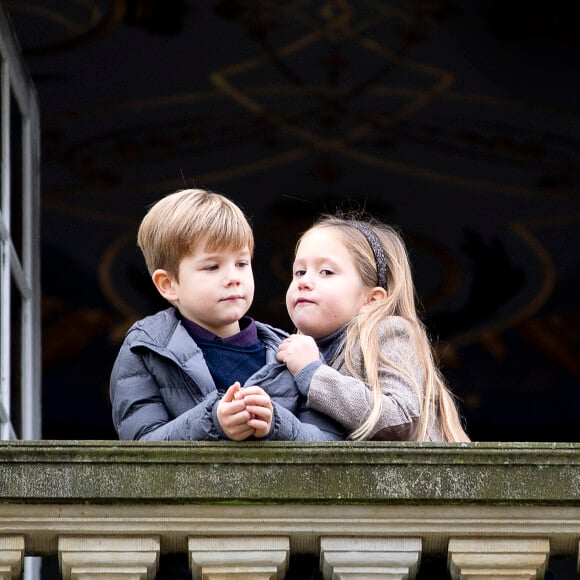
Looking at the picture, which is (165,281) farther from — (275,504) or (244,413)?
(275,504)

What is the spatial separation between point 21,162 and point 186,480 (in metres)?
3.45

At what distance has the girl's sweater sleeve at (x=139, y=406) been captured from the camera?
13.2 ft

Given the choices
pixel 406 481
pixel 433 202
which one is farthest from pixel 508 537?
pixel 433 202

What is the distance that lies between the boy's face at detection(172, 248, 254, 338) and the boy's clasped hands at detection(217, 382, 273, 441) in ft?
1.52

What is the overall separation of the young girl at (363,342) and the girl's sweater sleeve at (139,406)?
0.27 metres

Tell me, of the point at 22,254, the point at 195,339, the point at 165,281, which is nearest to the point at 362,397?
the point at 195,339

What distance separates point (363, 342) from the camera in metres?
4.28

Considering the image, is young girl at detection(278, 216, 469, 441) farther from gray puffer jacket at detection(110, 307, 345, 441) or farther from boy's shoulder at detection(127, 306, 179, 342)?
boy's shoulder at detection(127, 306, 179, 342)

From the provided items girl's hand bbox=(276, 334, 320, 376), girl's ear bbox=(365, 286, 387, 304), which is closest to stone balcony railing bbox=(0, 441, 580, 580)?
girl's hand bbox=(276, 334, 320, 376)

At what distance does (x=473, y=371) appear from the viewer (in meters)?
11.1

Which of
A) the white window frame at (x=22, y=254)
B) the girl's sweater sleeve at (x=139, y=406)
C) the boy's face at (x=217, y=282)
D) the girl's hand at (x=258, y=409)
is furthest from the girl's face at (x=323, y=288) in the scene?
the white window frame at (x=22, y=254)

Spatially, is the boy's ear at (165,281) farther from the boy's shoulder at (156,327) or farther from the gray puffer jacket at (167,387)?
the gray puffer jacket at (167,387)

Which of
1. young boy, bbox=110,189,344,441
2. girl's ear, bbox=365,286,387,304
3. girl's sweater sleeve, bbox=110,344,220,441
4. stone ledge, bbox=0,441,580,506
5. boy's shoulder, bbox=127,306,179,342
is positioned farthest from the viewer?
girl's ear, bbox=365,286,387,304

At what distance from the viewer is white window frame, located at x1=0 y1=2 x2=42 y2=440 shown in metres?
6.46
